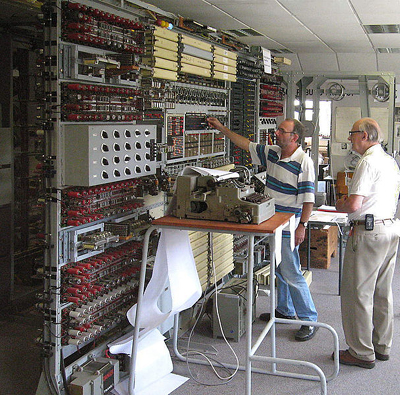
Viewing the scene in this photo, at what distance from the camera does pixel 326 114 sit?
1073 centimetres

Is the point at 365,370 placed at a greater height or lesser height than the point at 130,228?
lesser

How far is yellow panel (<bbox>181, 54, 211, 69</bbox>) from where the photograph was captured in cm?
407

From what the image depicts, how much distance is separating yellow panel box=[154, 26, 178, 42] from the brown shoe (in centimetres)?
256

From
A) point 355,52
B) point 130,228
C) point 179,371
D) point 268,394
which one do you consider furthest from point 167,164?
point 355,52

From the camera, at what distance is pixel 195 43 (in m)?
4.25

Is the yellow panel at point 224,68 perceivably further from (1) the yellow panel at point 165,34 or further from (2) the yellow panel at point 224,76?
(1) the yellow panel at point 165,34

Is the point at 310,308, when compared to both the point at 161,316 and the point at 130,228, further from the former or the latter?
the point at 130,228

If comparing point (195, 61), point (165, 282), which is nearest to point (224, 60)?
point (195, 61)

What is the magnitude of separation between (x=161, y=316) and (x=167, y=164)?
3.98 feet

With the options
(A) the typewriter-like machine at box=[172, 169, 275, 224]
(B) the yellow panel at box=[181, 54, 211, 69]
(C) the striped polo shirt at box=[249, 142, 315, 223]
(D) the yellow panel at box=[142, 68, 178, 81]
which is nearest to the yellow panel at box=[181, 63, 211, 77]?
(B) the yellow panel at box=[181, 54, 211, 69]

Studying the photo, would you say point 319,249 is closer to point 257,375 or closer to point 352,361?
point 352,361

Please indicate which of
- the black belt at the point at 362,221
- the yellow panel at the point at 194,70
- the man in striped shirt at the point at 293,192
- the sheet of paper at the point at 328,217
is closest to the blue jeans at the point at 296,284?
the man in striped shirt at the point at 293,192

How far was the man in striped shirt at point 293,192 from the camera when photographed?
14.0ft

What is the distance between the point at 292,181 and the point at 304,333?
48.1 inches
